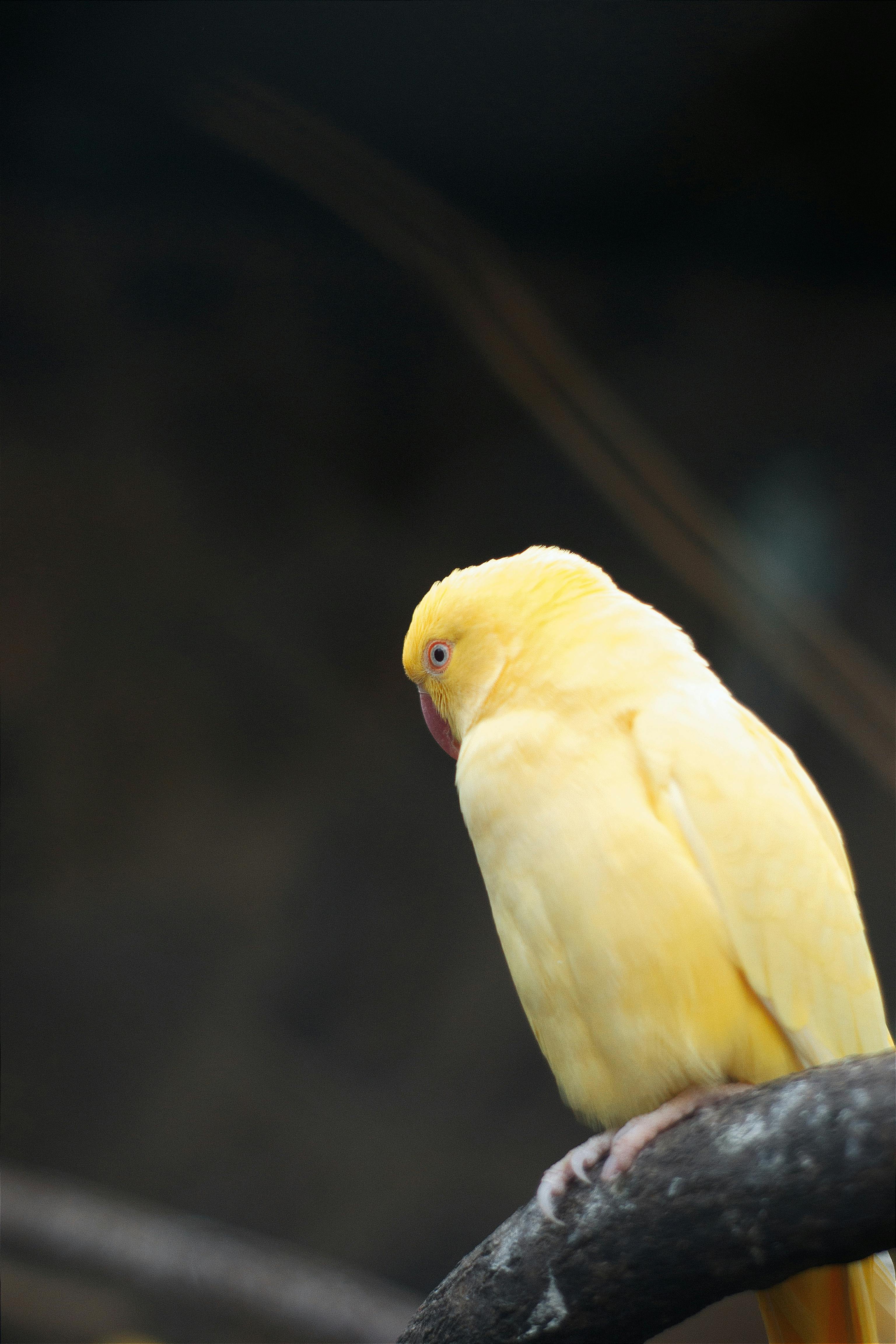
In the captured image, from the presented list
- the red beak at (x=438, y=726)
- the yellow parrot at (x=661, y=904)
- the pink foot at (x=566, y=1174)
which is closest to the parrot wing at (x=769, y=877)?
the yellow parrot at (x=661, y=904)

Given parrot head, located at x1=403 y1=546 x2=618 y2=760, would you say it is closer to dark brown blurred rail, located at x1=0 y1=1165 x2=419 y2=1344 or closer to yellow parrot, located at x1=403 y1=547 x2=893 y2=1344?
yellow parrot, located at x1=403 y1=547 x2=893 y2=1344

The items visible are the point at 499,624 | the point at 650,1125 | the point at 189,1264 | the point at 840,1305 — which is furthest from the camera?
the point at 189,1264

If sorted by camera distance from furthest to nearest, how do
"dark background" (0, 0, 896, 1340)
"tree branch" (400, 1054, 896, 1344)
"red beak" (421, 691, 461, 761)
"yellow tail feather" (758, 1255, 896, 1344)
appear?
"dark background" (0, 0, 896, 1340)
"red beak" (421, 691, 461, 761)
"yellow tail feather" (758, 1255, 896, 1344)
"tree branch" (400, 1054, 896, 1344)

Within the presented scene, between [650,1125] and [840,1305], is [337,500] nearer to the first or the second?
[650,1125]

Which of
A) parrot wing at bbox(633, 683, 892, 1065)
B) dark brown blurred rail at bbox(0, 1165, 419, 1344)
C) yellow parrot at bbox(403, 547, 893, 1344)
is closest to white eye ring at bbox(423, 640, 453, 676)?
yellow parrot at bbox(403, 547, 893, 1344)

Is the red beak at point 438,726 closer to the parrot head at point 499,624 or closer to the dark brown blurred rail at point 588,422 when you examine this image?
the parrot head at point 499,624

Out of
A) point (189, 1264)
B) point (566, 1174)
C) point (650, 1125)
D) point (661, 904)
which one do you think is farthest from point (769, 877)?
point (189, 1264)

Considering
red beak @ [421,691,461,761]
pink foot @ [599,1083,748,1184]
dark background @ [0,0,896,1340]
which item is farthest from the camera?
dark background @ [0,0,896,1340]

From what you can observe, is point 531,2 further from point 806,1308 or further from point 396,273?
point 806,1308
